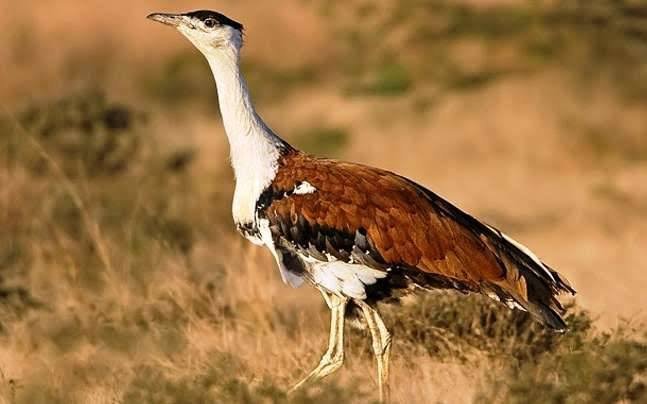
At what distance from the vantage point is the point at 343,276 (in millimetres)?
7336

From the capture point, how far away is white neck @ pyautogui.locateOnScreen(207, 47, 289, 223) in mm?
7422

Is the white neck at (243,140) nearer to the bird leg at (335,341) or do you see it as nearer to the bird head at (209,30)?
the bird head at (209,30)

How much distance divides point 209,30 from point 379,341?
1.60m

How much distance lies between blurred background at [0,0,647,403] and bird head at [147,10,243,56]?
1425 mm

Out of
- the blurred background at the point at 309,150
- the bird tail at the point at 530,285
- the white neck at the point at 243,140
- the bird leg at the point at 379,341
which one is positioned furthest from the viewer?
the blurred background at the point at 309,150

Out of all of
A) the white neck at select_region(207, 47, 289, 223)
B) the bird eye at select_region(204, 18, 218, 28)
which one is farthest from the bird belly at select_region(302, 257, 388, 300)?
the bird eye at select_region(204, 18, 218, 28)

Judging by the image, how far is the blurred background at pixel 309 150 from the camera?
7.82 meters

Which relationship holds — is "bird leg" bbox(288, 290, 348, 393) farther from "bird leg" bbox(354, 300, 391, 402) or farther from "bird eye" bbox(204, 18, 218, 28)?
"bird eye" bbox(204, 18, 218, 28)

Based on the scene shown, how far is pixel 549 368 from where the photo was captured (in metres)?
7.41

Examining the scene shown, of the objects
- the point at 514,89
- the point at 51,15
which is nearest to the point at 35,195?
the point at 514,89

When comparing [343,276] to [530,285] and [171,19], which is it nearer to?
[530,285]

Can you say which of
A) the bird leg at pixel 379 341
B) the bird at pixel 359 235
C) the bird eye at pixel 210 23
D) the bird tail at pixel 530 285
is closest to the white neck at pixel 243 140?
the bird at pixel 359 235

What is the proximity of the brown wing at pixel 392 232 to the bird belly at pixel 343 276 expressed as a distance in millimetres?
65

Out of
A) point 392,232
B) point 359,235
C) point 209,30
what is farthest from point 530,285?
point 209,30
